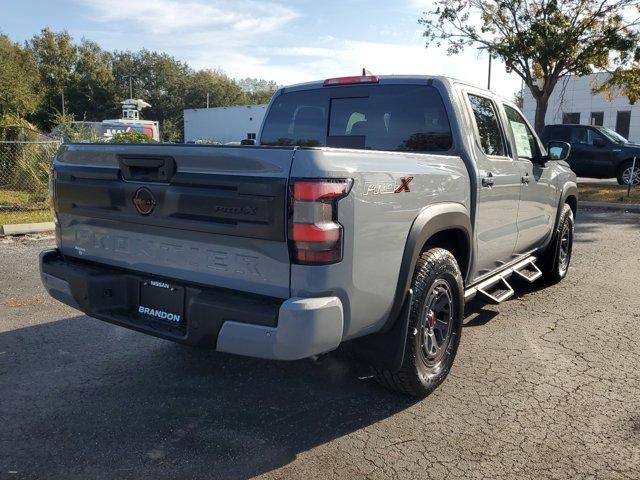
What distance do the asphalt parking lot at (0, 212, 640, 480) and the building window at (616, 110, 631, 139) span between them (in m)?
33.8

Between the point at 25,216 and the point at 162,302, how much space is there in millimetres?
8625

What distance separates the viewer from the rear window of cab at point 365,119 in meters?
4.00

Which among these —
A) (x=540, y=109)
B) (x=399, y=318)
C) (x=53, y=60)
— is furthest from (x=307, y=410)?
(x=53, y=60)

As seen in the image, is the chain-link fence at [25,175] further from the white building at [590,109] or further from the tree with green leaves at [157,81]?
the tree with green leaves at [157,81]

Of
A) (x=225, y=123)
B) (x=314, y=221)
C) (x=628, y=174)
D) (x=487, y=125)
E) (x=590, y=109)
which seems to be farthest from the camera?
(x=225, y=123)

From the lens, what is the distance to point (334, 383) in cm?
370

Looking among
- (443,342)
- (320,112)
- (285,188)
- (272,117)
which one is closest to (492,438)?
(443,342)

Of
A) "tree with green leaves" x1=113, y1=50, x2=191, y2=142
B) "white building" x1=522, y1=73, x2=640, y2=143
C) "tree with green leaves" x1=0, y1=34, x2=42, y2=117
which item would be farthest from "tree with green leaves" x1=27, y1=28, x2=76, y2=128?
"white building" x1=522, y1=73, x2=640, y2=143

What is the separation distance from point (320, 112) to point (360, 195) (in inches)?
75.6

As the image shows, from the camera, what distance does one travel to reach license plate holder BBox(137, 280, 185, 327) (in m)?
2.97

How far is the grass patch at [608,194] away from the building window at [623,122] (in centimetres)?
2008

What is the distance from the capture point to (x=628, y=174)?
1603 cm

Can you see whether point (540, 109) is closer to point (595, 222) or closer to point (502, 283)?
point (595, 222)

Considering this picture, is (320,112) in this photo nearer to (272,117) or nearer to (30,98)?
(272,117)
